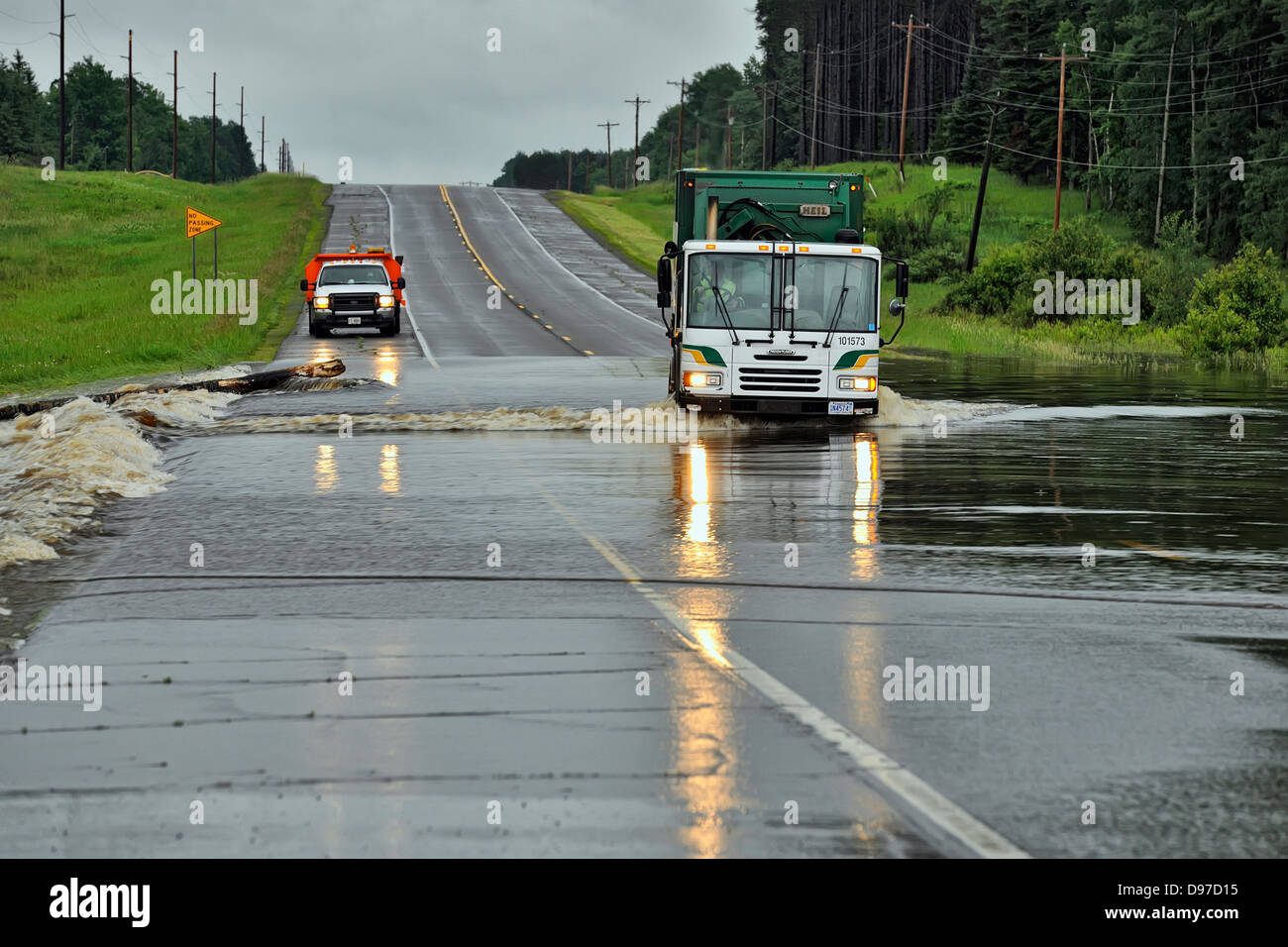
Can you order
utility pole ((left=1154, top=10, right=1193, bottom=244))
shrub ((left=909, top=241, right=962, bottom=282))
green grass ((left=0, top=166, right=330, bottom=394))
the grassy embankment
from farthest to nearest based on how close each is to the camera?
utility pole ((left=1154, top=10, right=1193, bottom=244)), shrub ((left=909, top=241, right=962, bottom=282)), the grassy embankment, green grass ((left=0, top=166, right=330, bottom=394))

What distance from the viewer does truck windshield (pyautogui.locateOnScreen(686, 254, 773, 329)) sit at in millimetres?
22516

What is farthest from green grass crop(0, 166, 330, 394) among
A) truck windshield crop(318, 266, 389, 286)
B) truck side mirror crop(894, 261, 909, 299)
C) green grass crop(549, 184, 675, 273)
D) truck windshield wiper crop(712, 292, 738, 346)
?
truck side mirror crop(894, 261, 909, 299)

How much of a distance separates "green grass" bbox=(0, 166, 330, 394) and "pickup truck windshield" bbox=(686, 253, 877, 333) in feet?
41.6

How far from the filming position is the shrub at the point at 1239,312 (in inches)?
1893

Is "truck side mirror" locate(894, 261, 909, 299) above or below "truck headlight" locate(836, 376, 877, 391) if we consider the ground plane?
above

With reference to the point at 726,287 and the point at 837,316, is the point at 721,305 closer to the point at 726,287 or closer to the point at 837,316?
the point at 726,287

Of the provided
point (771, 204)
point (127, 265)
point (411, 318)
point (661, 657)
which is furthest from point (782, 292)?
point (127, 265)

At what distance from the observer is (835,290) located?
22.6 meters

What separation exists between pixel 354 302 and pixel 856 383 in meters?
24.7

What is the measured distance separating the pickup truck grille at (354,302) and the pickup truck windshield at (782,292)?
23502 mm

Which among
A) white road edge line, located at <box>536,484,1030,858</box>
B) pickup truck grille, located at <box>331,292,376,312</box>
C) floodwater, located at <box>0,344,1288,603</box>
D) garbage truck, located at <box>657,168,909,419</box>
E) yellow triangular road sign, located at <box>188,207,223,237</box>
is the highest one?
yellow triangular road sign, located at <box>188,207,223,237</box>

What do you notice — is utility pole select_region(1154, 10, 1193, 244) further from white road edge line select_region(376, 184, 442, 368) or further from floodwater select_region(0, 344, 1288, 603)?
floodwater select_region(0, 344, 1288, 603)
